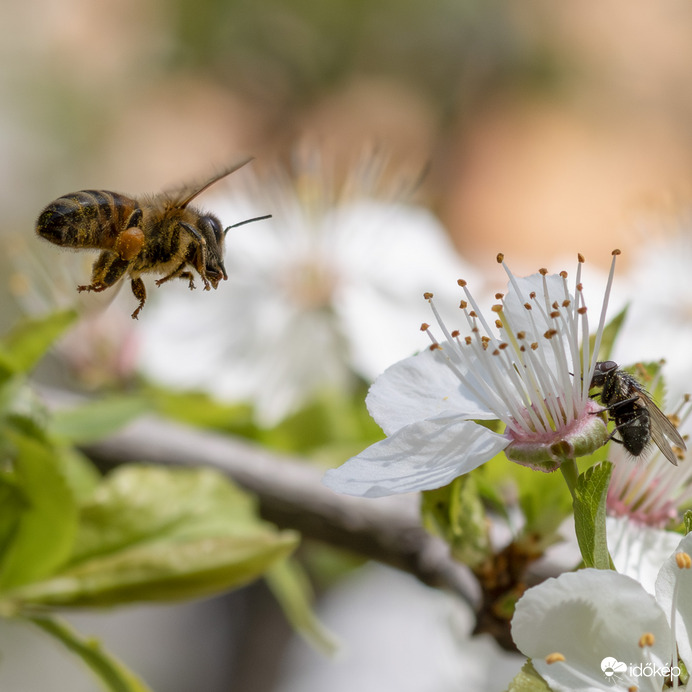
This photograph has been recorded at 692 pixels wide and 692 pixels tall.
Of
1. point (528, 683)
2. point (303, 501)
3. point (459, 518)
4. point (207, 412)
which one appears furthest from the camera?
point (207, 412)

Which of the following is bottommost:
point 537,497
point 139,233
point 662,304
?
point 662,304

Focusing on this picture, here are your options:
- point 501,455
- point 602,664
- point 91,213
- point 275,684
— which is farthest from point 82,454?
point 275,684

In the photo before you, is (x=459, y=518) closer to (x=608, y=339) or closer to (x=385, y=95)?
(x=608, y=339)

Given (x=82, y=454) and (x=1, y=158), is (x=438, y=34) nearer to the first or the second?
(x=1, y=158)

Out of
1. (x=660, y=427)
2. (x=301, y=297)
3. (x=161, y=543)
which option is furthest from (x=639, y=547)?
(x=301, y=297)

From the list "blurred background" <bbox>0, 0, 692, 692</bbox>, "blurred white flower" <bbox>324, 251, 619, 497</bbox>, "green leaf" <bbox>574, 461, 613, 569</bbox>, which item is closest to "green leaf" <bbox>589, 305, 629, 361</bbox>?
"blurred white flower" <bbox>324, 251, 619, 497</bbox>

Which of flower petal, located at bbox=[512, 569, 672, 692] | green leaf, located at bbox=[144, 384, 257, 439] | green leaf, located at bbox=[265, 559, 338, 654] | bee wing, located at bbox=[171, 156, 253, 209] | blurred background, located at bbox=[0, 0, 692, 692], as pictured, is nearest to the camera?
flower petal, located at bbox=[512, 569, 672, 692]

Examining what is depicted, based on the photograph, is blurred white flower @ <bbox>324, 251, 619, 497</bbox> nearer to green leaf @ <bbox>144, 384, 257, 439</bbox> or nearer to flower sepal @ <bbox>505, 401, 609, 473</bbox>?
flower sepal @ <bbox>505, 401, 609, 473</bbox>

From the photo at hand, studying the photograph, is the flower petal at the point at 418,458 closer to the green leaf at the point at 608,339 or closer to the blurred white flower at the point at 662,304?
the green leaf at the point at 608,339
